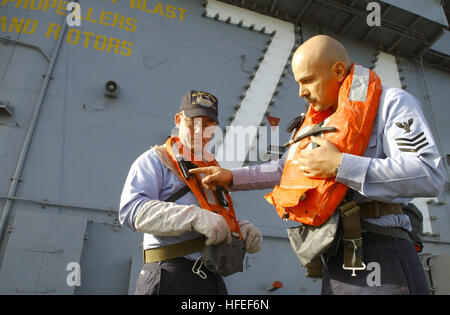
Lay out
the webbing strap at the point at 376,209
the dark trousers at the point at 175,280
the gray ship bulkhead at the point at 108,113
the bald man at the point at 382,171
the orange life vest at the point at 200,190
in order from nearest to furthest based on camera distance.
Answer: the bald man at the point at 382,171 < the webbing strap at the point at 376,209 < the dark trousers at the point at 175,280 < the orange life vest at the point at 200,190 < the gray ship bulkhead at the point at 108,113

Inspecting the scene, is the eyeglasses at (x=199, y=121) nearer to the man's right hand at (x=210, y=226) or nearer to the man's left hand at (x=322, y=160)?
the man's right hand at (x=210, y=226)

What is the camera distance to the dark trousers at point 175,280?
155cm

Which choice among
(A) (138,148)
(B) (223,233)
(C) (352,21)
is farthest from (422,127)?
(C) (352,21)

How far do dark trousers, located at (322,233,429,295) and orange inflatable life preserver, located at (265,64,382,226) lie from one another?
0.21 meters

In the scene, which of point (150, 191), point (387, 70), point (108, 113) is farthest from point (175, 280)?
point (387, 70)

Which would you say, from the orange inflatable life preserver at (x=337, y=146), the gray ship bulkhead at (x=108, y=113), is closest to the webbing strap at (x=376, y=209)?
the orange inflatable life preserver at (x=337, y=146)

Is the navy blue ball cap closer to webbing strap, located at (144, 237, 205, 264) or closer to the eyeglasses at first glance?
the eyeglasses

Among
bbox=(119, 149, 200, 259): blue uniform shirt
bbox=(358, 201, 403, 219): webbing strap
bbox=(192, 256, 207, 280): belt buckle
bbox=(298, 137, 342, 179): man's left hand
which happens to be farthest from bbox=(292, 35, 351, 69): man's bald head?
bbox=(192, 256, 207, 280): belt buckle

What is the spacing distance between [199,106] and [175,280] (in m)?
1.00

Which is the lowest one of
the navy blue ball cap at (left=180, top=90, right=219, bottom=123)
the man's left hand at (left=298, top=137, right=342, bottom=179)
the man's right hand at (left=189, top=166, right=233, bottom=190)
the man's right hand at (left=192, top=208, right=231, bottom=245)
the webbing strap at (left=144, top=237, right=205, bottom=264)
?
the webbing strap at (left=144, top=237, right=205, bottom=264)

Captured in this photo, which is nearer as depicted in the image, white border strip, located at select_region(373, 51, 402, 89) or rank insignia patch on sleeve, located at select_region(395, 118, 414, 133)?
rank insignia patch on sleeve, located at select_region(395, 118, 414, 133)

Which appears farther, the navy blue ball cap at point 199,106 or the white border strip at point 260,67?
the white border strip at point 260,67

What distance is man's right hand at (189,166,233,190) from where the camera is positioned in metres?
1.79

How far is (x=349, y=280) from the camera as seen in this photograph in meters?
1.26
